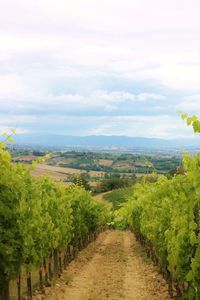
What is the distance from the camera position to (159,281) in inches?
789

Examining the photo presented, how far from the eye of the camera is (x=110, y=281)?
21.1 metres

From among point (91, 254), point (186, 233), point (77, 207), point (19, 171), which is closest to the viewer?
point (186, 233)

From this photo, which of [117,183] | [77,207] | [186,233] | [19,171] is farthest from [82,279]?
[117,183]

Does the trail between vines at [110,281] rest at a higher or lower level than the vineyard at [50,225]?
lower

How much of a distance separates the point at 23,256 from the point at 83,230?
60.2 feet

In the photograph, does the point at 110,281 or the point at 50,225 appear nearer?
the point at 50,225

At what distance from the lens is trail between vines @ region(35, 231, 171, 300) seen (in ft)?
58.4

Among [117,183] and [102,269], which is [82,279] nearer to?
[102,269]

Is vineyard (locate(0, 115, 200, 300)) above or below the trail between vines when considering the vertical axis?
above

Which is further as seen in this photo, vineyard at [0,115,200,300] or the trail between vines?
the trail between vines

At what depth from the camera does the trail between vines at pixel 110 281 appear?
58.4 ft

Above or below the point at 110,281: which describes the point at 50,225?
above

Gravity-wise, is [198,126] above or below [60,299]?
above

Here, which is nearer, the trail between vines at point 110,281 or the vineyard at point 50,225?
the vineyard at point 50,225
